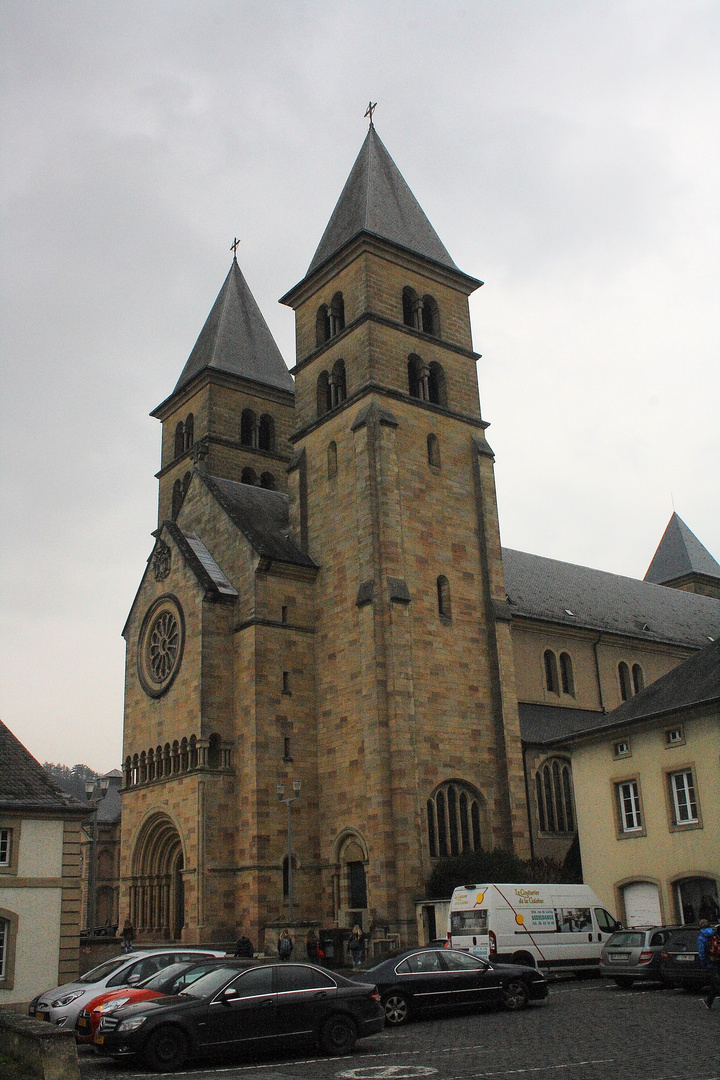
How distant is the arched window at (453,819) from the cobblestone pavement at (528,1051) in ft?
46.8

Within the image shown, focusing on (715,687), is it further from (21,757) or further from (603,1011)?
(21,757)

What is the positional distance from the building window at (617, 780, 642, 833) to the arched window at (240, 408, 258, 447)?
28.6m

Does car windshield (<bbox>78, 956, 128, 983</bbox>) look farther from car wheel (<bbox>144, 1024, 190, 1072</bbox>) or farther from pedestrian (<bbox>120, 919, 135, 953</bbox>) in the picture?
pedestrian (<bbox>120, 919, 135, 953</bbox>)

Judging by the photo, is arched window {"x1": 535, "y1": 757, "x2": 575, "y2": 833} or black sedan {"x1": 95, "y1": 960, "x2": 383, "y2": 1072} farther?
arched window {"x1": 535, "y1": 757, "x2": 575, "y2": 833}

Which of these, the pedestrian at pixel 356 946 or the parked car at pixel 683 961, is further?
the pedestrian at pixel 356 946

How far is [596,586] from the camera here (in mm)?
53469

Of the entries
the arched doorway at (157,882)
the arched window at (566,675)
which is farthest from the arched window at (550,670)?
the arched doorway at (157,882)

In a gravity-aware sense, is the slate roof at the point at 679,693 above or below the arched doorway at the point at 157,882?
above

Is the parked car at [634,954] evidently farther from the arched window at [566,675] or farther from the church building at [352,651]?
the arched window at [566,675]

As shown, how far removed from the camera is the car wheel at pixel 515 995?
1952cm

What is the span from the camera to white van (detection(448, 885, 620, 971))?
23.2m

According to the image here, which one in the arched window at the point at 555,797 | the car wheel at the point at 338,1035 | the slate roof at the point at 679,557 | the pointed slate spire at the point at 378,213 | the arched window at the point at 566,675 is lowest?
the car wheel at the point at 338,1035

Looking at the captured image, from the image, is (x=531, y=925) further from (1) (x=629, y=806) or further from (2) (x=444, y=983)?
(1) (x=629, y=806)

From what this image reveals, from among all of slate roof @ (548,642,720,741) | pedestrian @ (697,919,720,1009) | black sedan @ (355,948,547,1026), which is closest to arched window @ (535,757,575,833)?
slate roof @ (548,642,720,741)
